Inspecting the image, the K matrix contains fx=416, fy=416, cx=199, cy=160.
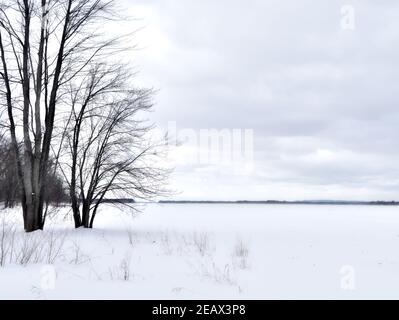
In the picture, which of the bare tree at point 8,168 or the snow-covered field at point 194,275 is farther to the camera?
the bare tree at point 8,168

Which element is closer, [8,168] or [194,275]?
[194,275]

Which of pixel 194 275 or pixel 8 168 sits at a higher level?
pixel 8 168

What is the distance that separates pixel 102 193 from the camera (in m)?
18.5

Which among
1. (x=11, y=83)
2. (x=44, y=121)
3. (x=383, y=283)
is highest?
(x=11, y=83)

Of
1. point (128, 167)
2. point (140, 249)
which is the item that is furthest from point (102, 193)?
point (140, 249)

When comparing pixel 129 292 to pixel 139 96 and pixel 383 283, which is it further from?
pixel 139 96

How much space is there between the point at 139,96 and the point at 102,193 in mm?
4603

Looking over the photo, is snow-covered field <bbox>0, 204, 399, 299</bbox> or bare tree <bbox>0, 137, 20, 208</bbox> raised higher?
bare tree <bbox>0, 137, 20, 208</bbox>

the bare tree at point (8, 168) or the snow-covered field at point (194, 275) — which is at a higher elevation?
the bare tree at point (8, 168)

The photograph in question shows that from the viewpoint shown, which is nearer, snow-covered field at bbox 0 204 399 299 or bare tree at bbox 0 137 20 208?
snow-covered field at bbox 0 204 399 299
